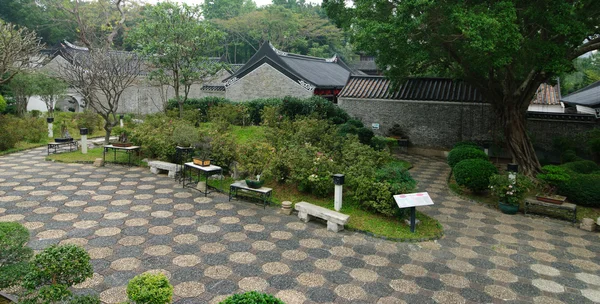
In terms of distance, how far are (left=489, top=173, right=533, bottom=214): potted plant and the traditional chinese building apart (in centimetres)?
1208

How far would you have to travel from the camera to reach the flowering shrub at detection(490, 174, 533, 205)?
8.77 m

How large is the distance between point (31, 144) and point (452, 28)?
16.1m

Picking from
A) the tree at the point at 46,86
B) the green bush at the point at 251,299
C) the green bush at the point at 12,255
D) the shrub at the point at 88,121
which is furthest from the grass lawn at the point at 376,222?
the tree at the point at 46,86

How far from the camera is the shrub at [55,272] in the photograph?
12.6ft

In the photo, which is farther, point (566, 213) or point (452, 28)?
point (452, 28)

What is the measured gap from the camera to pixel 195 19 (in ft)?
55.4

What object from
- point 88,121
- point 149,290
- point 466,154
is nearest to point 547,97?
point 466,154

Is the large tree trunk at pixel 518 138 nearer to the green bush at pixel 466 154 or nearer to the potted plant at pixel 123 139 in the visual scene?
the green bush at pixel 466 154

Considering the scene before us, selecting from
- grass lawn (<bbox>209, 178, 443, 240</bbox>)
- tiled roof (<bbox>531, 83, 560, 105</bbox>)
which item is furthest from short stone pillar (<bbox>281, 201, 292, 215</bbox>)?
tiled roof (<bbox>531, 83, 560, 105</bbox>)

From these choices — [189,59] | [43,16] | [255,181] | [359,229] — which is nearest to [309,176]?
[255,181]

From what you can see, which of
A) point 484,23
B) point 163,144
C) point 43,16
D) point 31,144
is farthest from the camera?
point 43,16

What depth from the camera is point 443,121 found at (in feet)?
55.0

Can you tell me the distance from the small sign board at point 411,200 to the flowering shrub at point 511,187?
8.97 ft

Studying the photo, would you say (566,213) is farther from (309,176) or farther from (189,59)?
(189,59)
